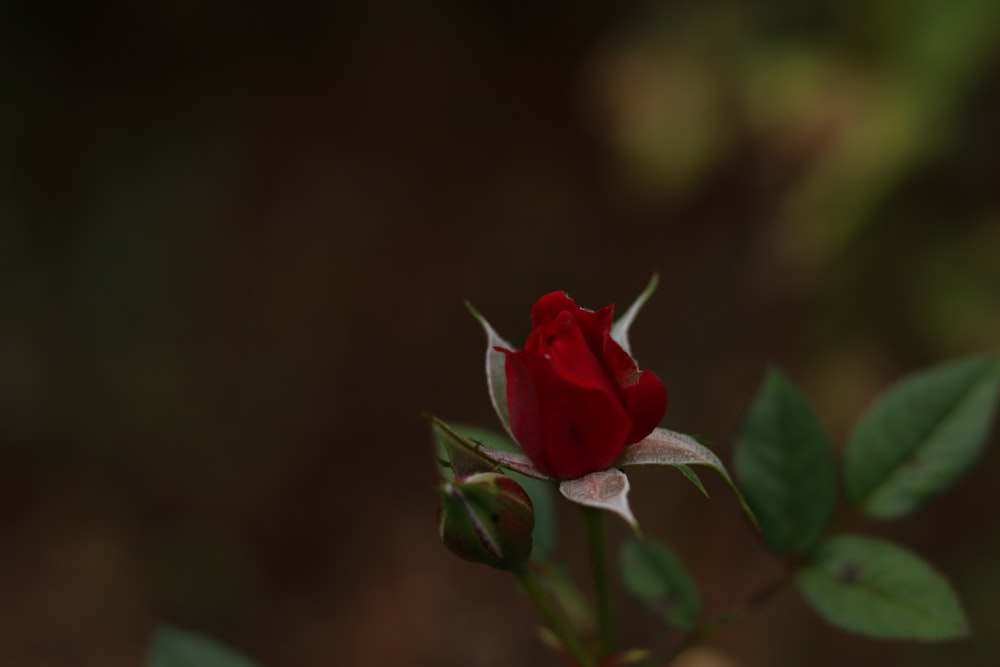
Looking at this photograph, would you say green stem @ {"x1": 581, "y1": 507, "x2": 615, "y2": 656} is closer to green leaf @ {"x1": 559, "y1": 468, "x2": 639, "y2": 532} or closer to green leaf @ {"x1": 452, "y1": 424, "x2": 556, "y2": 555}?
green leaf @ {"x1": 559, "y1": 468, "x2": 639, "y2": 532}

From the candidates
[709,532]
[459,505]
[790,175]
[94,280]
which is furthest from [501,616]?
[459,505]

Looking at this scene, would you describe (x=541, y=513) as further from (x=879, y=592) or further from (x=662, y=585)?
(x=879, y=592)

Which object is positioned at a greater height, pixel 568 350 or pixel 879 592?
pixel 568 350

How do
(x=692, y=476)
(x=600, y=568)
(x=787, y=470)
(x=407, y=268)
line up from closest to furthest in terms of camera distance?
(x=692, y=476) → (x=600, y=568) → (x=787, y=470) → (x=407, y=268)

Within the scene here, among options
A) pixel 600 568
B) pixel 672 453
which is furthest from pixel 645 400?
pixel 600 568

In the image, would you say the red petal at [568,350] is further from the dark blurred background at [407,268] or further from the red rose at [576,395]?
the dark blurred background at [407,268]

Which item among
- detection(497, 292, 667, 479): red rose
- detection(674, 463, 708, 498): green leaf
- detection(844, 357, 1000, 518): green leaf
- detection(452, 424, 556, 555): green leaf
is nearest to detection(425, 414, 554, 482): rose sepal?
detection(497, 292, 667, 479): red rose

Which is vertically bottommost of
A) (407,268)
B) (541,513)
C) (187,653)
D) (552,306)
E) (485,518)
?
(407,268)
